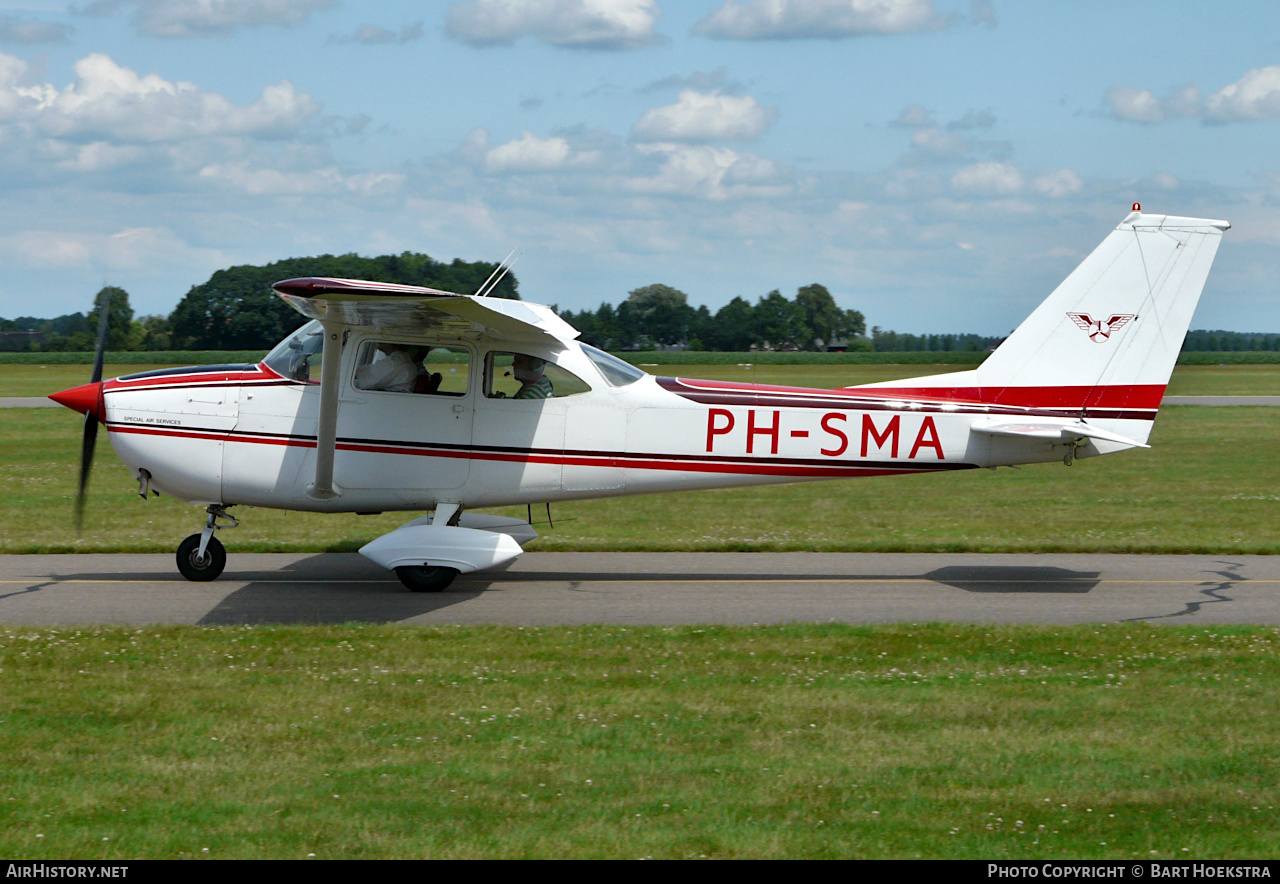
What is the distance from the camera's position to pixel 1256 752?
19.9 feet

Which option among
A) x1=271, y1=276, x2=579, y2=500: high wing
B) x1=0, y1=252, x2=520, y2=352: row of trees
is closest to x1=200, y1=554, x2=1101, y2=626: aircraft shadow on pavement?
x1=271, y1=276, x2=579, y2=500: high wing

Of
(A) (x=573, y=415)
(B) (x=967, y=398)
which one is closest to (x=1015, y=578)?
(B) (x=967, y=398)

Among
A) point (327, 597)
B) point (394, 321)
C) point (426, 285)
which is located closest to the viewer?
point (394, 321)

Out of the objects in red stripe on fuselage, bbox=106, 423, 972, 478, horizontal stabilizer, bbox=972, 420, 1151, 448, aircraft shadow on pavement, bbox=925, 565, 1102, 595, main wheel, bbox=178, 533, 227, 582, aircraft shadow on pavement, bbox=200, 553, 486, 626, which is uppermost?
horizontal stabilizer, bbox=972, 420, 1151, 448

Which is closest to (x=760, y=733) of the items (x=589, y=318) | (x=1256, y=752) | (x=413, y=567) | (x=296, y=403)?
(x=1256, y=752)

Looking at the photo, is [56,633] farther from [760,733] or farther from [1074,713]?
[1074,713]

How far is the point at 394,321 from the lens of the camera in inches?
404

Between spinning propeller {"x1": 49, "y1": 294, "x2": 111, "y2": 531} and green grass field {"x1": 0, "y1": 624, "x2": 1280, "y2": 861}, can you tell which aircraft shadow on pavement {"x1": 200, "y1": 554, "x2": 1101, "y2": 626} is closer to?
green grass field {"x1": 0, "y1": 624, "x2": 1280, "y2": 861}

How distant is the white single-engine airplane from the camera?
34.8ft

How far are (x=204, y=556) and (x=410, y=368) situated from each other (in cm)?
272

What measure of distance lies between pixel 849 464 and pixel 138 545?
7912mm

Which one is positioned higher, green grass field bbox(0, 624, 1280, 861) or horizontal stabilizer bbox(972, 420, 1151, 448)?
horizontal stabilizer bbox(972, 420, 1151, 448)

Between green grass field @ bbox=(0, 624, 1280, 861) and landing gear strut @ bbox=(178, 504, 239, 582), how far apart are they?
233 centimetres

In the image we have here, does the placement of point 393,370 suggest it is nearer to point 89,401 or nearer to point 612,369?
point 612,369
